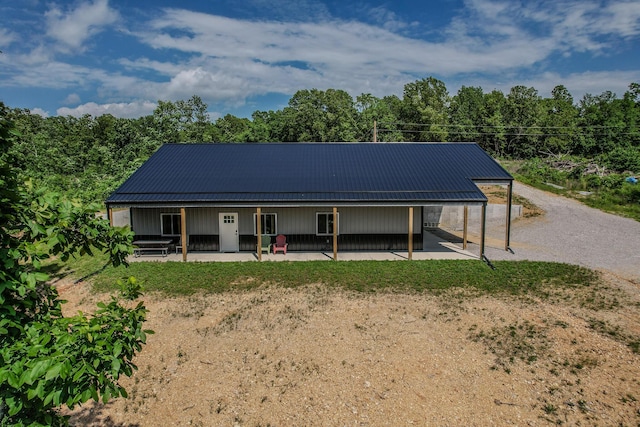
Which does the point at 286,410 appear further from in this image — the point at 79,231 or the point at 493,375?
the point at 79,231

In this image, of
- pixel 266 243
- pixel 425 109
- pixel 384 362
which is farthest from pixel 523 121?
pixel 384 362

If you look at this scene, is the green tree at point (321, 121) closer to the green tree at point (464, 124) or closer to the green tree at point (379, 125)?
the green tree at point (379, 125)

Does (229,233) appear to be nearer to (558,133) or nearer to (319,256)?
(319,256)

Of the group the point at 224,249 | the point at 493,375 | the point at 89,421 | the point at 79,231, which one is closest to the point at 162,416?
the point at 89,421

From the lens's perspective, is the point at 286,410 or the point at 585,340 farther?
the point at 585,340

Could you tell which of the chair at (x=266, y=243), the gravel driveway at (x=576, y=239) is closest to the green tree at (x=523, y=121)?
the gravel driveway at (x=576, y=239)

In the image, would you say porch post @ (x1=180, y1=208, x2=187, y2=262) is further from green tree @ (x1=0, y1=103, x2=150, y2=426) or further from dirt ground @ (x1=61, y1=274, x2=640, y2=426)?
green tree @ (x1=0, y1=103, x2=150, y2=426)
